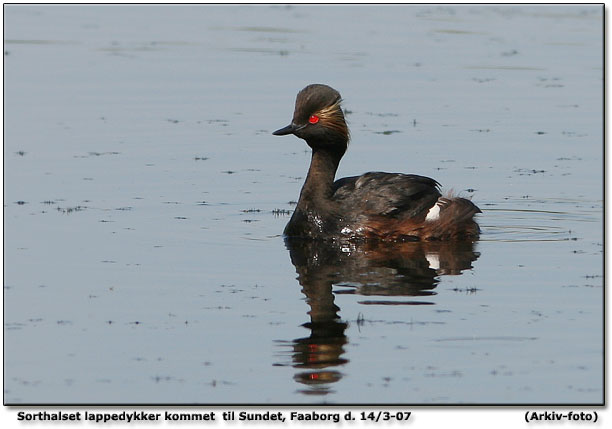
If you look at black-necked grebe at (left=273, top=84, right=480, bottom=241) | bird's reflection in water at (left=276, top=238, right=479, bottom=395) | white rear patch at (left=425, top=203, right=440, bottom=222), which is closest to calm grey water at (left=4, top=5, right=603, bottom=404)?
bird's reflection in water at (left=276, top=238, right=479, bottom=395)

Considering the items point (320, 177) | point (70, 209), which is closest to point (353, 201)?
point (320, 177)

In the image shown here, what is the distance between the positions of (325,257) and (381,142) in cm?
598

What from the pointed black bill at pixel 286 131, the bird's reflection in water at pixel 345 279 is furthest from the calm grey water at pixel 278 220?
the pointed black bill at pixel 286 131

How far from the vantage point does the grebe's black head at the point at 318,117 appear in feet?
47.0

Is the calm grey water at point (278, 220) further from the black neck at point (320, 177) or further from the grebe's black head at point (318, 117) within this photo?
the grebe's black head at point (318, 117)

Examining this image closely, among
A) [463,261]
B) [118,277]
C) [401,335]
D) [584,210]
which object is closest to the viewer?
[401,335]

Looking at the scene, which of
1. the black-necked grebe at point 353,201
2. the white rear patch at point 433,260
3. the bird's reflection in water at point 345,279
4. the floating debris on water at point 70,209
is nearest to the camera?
the bird's reflection in water at point 345,279

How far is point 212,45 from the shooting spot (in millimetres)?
27562

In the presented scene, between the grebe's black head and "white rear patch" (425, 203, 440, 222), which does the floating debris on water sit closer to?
the grebe's black head

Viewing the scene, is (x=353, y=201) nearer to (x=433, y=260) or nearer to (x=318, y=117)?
(x=318, y=117)

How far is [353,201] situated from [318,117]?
1.02 metres

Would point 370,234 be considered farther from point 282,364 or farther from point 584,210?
point 282,364

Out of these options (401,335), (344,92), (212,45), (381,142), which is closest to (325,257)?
(401,335)

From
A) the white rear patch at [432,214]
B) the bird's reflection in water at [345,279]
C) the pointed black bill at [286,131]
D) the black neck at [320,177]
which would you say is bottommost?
the bird's reflection in water at [345,279]
